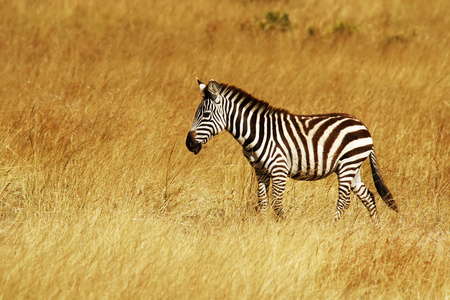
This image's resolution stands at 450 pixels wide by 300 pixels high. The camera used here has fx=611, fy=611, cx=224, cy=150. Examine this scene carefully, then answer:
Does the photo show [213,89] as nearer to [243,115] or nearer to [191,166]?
[243,115]

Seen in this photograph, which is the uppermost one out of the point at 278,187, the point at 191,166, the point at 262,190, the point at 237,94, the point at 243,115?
the point at 237,94

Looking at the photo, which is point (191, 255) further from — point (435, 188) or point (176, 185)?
point (435, 188)

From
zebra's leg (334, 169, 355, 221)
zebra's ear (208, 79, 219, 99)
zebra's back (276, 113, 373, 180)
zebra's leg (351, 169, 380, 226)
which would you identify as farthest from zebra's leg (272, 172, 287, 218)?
zebra's ear (208, 79, 219, 99)

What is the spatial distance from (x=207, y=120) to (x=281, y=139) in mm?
745

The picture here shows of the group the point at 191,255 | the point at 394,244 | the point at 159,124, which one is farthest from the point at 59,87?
the point at 394,244

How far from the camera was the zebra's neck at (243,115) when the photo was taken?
223 inches

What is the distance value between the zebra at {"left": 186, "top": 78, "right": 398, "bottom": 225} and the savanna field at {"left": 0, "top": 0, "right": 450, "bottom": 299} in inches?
13.7

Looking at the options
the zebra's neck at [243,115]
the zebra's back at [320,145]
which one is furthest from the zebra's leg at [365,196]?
the zebra's neck at [243,115]

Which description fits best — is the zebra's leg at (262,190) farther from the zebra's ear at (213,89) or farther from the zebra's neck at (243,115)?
the zebra's ear at (213,89)

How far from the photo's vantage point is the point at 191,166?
680 cm

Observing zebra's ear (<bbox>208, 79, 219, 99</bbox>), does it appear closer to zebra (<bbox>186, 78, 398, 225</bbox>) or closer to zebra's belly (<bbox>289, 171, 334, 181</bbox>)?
zebra (<bbox>186, 78, 398, 225</bbox>)

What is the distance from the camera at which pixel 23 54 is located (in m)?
10.1

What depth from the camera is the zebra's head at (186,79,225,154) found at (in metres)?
5.49

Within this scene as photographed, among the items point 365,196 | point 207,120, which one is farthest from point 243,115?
point 365,196
